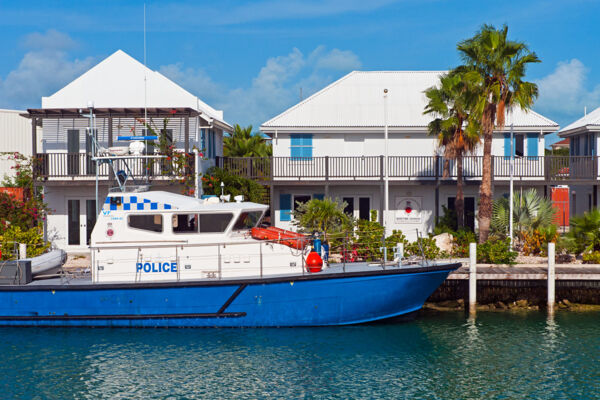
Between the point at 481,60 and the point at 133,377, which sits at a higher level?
the point at 481,60

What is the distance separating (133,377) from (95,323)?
380cm

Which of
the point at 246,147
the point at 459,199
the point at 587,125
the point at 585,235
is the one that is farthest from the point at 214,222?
the point at 246,147

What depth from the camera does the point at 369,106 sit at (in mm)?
30141

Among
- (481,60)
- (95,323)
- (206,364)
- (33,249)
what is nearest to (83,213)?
(33,249)

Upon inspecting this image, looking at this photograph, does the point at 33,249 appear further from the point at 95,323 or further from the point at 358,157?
the point at 358,157

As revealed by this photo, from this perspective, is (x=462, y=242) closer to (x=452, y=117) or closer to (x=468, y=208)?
(x=452, y=117)

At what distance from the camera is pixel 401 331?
676 inches

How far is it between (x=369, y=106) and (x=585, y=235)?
1185 centimetres

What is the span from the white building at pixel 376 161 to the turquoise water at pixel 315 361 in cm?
1065

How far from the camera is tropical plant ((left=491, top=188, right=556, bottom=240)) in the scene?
24.2 meters

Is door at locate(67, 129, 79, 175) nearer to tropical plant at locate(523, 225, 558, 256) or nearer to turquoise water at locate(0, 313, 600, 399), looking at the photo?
turquoise water at locate(0, 313, 600, 399)

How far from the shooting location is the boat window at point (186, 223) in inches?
666

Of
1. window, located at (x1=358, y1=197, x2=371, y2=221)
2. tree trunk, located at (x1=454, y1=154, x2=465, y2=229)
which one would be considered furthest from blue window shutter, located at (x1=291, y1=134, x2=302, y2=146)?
tree trunk, located at (x1=454, y1=154, x2=465, y2=229)

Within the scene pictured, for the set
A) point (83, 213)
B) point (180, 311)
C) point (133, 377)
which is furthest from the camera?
point (83, 213)
